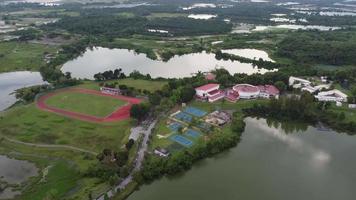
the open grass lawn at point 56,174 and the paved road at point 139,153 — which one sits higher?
the paved road at point 139,153

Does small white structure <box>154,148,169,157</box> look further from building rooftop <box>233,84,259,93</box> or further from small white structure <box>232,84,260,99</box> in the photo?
building rooftop <box>233,84,259,93</box>

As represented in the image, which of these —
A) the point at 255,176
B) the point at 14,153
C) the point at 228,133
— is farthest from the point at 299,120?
the point at 14,153

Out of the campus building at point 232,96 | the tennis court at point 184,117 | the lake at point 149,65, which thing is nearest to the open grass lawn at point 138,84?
the lake at point 149,65

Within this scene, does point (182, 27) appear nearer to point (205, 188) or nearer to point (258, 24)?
point (258, 24)

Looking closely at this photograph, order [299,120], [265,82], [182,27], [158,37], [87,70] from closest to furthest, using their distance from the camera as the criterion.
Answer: [299,120] < [265,82] < [87,70] < [158,37] < [182,27]

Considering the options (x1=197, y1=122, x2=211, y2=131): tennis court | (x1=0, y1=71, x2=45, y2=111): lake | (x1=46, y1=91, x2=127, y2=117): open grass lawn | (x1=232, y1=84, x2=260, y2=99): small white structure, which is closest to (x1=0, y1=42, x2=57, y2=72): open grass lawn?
(x1=0, y1=71, x2=45, y2=111): lake

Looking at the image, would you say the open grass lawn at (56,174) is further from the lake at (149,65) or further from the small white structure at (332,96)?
the small white structure at (332,96)
